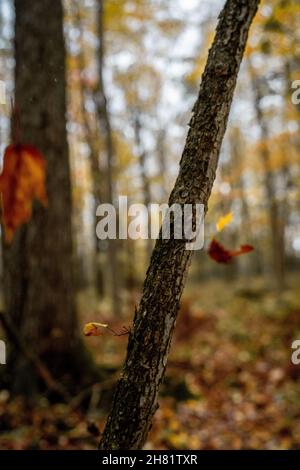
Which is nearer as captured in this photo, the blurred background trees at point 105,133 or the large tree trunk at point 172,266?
the large tree trunk at point 172,266

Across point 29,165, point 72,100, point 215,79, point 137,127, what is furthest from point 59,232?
point 137,127

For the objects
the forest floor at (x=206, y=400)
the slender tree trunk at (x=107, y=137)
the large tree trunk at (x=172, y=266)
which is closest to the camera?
the large tree trunk at (x=172, y=266)

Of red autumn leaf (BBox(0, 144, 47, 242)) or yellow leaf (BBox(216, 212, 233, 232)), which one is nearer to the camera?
yellow leaf (BBox(216, 212, 233, 232))

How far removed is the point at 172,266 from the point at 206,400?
412 centimetres

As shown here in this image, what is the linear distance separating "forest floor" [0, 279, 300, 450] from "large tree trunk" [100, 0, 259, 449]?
0.84 metres

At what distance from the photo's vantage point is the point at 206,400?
5.20 metres

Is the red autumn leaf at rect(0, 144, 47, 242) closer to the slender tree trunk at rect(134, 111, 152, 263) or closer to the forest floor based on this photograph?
the forest floor

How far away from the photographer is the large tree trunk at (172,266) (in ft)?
5.44

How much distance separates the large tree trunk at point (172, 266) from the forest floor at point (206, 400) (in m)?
0.84

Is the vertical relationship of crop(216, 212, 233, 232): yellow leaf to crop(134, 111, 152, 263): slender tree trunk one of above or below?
below

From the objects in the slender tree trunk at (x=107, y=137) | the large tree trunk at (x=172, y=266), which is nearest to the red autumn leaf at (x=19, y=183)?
the large tree trunk at (x=172, y=266)

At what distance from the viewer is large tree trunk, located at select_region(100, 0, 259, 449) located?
5.44 ft

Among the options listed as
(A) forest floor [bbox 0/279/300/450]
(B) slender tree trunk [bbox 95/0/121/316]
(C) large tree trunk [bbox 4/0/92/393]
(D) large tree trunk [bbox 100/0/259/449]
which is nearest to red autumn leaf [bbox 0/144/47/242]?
(D) large tree trunk [bbox 100/0/259/449]

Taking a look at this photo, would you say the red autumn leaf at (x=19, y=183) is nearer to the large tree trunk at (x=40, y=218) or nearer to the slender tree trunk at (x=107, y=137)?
the large tree trunk at (x=40, y=218)
